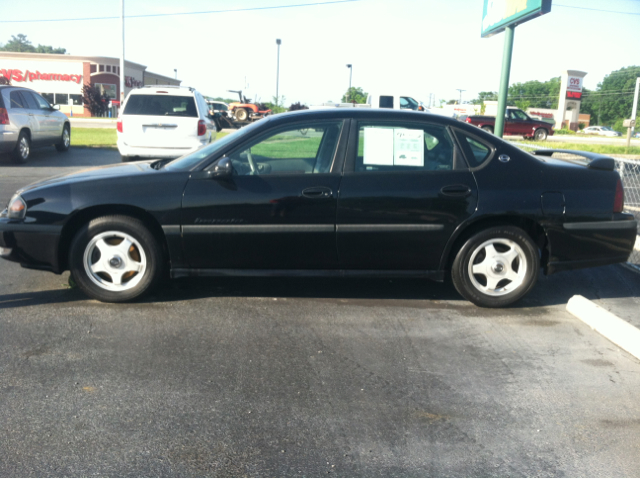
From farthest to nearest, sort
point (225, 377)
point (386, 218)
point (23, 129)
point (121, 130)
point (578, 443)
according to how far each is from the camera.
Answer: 1. point (23, 129)
2. point (121, 130)
3. point (386, 218)
4. point (225, 377)
5. point (578, 443)

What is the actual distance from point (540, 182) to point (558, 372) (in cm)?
177

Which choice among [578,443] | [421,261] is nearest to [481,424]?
[578,443]

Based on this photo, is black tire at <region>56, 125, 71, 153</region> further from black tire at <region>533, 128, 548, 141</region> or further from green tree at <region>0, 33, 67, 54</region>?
green tree at <region>0, 33, 67, 54</region>

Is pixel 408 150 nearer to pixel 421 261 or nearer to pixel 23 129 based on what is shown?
pixel 421 261

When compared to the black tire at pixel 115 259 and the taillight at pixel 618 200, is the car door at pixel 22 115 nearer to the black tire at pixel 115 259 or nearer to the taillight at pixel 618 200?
the black tire at pixel 115 259

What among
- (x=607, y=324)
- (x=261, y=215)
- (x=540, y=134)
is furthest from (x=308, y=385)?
(x=540, y=134)

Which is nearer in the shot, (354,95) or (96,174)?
(96,174)

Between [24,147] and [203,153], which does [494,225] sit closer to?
[203,153]

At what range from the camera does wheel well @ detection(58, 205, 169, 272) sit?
5.04 metres

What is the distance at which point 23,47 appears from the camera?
160875mm

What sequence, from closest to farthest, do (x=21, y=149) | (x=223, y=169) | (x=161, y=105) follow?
(x=223, y=169), (x=161, y=105), (x=21, y=149)

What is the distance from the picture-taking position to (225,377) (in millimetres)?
3801

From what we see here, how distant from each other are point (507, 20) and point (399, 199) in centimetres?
853

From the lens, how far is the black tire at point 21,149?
561 inches
